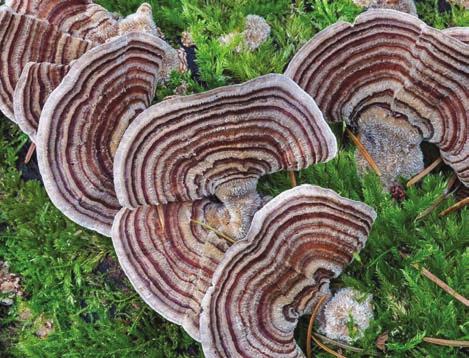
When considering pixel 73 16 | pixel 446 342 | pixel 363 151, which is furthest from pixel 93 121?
pixel 446 342

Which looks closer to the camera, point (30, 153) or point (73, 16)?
point (73, 16)

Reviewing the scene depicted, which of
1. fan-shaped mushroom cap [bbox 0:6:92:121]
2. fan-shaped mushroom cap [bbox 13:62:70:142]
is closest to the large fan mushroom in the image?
fan-shaped mushroom cap [bbox 13:62:70:142]

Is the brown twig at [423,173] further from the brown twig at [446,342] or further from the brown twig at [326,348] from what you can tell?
the brown twig at [326,348]

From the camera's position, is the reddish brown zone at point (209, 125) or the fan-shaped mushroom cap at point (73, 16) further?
the fan-shaped mushroom cap at point (73, 16)

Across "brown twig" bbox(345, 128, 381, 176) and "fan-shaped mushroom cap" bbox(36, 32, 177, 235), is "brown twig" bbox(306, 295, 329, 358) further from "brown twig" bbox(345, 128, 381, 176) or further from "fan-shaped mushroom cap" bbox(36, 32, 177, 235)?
"fan-shaped mushroom cap" bbox(36, 32, 177, 235)

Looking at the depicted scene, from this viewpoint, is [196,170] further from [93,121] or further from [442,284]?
[442,284]

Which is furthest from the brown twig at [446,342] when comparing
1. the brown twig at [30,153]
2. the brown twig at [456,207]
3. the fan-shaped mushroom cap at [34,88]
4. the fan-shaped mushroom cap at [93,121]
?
the brown twig at [30,153]
